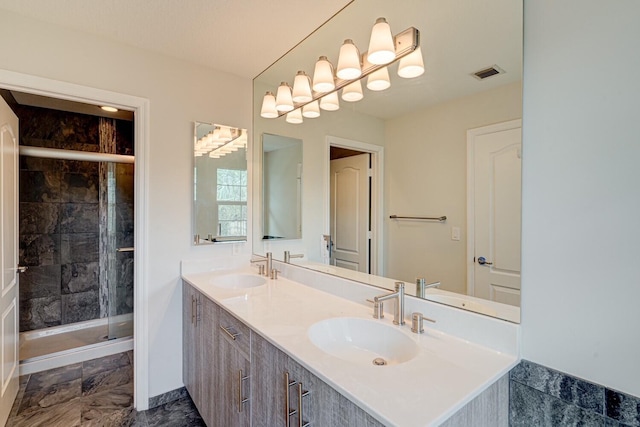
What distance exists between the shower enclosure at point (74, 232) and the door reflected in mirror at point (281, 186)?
1.68 metres

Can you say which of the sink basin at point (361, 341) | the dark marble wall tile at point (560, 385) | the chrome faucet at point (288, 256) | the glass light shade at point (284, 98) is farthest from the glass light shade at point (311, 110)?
the dark marble wall tile at point (560, 385)

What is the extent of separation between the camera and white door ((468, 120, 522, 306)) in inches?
42.2

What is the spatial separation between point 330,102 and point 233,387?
64.8 inches

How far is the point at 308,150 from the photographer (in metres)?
2.10

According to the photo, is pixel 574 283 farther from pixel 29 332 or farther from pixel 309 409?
pixel 29 332

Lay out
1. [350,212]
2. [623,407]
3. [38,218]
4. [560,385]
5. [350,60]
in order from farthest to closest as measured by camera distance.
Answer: [38,218], [350,212], [350,60], [560,385], [623,407]

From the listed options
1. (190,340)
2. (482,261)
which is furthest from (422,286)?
(190,340)

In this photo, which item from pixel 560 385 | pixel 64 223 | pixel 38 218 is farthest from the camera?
pixel 64 223

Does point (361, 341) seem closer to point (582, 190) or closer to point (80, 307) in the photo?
point (582, 190)

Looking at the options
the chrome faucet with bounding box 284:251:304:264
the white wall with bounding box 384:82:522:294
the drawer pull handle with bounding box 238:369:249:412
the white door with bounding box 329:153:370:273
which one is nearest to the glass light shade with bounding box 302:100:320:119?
the white door with bounding box 329:153:370:273

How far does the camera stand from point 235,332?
1442mm

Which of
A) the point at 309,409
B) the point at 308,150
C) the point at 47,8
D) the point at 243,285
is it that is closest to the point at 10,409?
the point at 243,285

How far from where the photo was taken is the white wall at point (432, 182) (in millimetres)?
1269

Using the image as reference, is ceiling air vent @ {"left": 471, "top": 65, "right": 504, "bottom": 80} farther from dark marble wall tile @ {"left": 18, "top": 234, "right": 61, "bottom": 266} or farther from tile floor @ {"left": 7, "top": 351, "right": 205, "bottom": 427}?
dark marble wall tile @ {"left": 18, "top": 234, "right": 61, "bottom": 266}
